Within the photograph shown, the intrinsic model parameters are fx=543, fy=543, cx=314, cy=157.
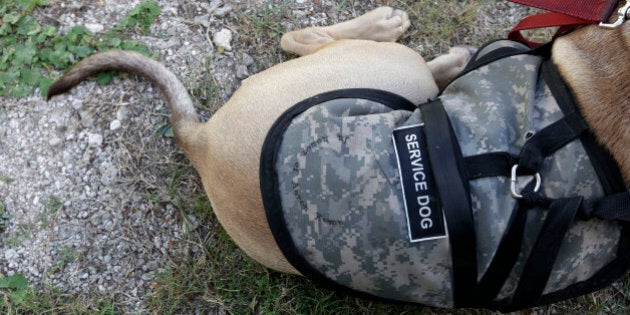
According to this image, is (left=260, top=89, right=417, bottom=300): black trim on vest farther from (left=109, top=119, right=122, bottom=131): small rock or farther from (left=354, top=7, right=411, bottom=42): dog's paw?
(left=109, top=119, right=122, bottom=131): small rock

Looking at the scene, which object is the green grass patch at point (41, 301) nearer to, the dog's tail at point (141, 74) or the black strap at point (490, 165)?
the dog's tail at point (141, 74)

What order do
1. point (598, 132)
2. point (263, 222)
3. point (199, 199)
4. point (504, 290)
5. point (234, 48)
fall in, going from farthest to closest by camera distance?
point (234, 48) → point (199, 199) → point (263, 222) → point (504, 290) → point (598, 132)

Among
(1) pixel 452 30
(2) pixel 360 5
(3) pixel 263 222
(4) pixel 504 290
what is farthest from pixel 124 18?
(4) pixel 504 290

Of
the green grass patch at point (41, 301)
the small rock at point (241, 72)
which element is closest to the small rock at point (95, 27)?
the small rock at point (241, 72)

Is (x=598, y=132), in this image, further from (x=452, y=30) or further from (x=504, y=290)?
(x=452, y=30)

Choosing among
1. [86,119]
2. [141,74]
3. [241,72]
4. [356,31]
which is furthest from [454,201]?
[86,119]

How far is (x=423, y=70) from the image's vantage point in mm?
2621

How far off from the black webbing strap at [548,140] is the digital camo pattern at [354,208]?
0.41 meters

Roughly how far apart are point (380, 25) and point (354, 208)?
1.56 metres

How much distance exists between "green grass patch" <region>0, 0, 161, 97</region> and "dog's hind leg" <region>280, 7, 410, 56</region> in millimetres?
845

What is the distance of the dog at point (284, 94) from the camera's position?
1.92m

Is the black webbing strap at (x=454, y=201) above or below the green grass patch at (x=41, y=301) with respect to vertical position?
above

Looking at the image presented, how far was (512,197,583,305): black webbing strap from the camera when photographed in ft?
5.94

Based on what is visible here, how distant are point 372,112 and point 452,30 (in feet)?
4.73
